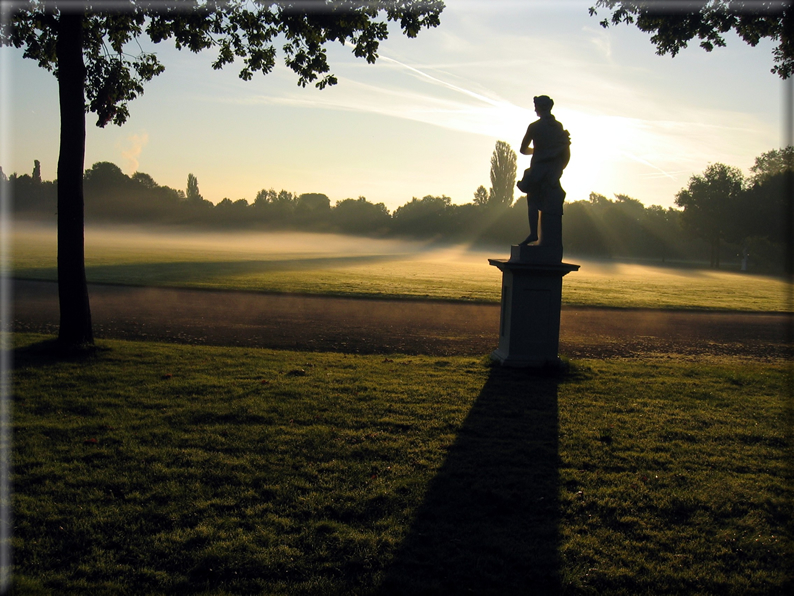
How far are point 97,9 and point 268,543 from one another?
10.6m

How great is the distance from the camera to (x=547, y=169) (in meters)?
9.63

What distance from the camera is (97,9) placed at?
10.5 metres

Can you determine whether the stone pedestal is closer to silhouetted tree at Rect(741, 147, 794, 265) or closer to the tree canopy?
the tree canopy

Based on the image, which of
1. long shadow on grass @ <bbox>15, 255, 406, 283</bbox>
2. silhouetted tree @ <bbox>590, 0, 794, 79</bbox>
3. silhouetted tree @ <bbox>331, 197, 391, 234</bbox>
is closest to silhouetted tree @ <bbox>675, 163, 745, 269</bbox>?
silhouetted tree @ <bbox>331, 197, 391, 234</bbox>

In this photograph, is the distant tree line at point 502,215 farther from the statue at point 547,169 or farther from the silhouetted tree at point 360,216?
the statue at point 547,169

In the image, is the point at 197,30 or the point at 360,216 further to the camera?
the point at 360,216

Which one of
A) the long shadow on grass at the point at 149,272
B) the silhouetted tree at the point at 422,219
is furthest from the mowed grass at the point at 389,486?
the silhouetted tree at the point at 422,219

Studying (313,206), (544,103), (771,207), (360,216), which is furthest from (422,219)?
(544,103)

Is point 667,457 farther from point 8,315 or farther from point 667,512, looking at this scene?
point 8,315

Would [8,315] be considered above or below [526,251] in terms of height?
below

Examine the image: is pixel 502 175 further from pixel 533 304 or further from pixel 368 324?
pixel 533 304

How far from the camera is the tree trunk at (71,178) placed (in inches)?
372

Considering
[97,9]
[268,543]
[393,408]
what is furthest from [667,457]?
[97,9]

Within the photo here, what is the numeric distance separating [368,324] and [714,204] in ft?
207
